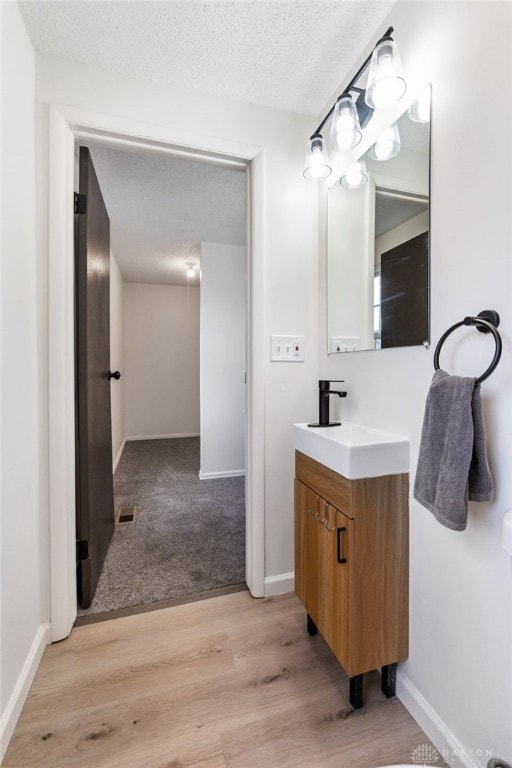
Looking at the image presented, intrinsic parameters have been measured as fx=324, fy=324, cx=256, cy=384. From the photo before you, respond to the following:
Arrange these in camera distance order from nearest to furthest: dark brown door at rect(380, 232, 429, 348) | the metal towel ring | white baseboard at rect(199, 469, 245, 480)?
the metal towel ring → dark brown door at rect(380, 232, 429, 348) → white baseboard at rect(199, 469, 245, 480)

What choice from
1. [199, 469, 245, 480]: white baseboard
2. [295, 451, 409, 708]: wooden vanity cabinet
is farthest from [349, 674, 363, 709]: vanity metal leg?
[199, 469, 245, 480]: white baseboard

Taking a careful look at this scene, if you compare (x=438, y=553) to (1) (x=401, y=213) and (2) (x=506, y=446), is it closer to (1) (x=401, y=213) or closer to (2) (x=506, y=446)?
(2) (x=506, y=446)

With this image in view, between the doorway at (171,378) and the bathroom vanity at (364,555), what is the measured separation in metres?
0.81

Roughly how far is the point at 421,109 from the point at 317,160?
0.48 meters

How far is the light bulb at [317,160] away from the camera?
4.62 ft

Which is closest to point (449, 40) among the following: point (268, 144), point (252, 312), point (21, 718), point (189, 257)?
point (268, 144)

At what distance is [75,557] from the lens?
4.72 feet

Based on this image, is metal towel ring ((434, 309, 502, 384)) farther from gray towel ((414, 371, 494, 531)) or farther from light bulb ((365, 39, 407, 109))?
light bulb ((365, 39, 407, 109))

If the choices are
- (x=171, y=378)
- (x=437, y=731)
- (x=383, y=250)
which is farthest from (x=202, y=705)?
(x=171, y=378)

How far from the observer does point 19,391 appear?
1133 millimetres

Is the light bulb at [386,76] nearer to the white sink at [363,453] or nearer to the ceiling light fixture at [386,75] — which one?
the ceiling light fixture at [386,75]

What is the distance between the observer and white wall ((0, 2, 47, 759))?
1.01 metres

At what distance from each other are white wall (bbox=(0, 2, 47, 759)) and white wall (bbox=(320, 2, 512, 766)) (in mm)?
1283

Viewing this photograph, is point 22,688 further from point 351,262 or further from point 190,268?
point 190,268
